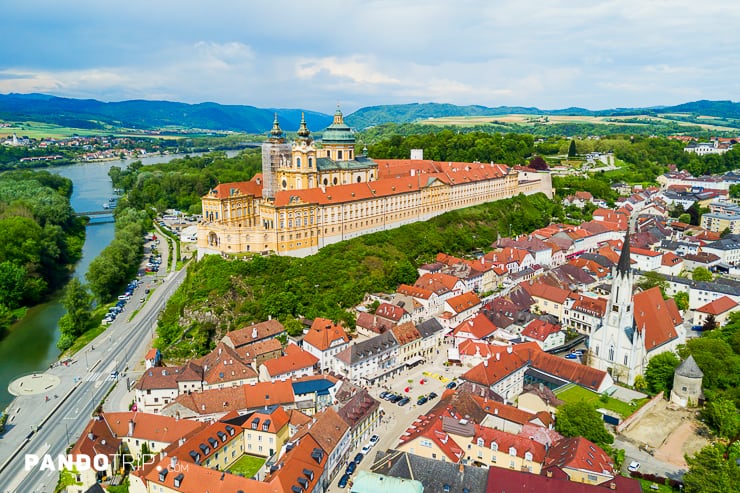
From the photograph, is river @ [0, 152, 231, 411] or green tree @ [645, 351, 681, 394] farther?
river @ [0, 152, 231, 411]

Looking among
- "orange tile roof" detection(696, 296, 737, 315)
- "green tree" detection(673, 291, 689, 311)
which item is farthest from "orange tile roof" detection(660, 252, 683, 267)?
"orange tile roof" detection(696, 296, 737, 315)

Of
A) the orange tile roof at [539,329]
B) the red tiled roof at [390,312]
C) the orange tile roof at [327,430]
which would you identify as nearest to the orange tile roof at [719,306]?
the orange tile roof at [539,329]

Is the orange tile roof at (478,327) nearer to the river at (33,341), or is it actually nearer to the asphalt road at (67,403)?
the asphalt road at (67,403)

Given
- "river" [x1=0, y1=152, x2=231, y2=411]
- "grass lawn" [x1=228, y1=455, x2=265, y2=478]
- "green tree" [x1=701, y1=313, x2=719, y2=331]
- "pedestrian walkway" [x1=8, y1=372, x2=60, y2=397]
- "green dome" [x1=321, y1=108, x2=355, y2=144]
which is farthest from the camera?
"green dome" [x1=321, y1=108, x2=355, y2=144]

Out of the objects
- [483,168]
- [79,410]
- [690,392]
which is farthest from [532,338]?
[483,168]

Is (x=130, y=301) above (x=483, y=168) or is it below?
below

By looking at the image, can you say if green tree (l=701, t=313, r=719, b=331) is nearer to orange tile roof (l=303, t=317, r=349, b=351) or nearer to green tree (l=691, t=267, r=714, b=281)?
green tree (l=691, t=267, r=714, b=281)

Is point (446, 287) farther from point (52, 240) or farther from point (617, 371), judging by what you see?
point (52, 240)
